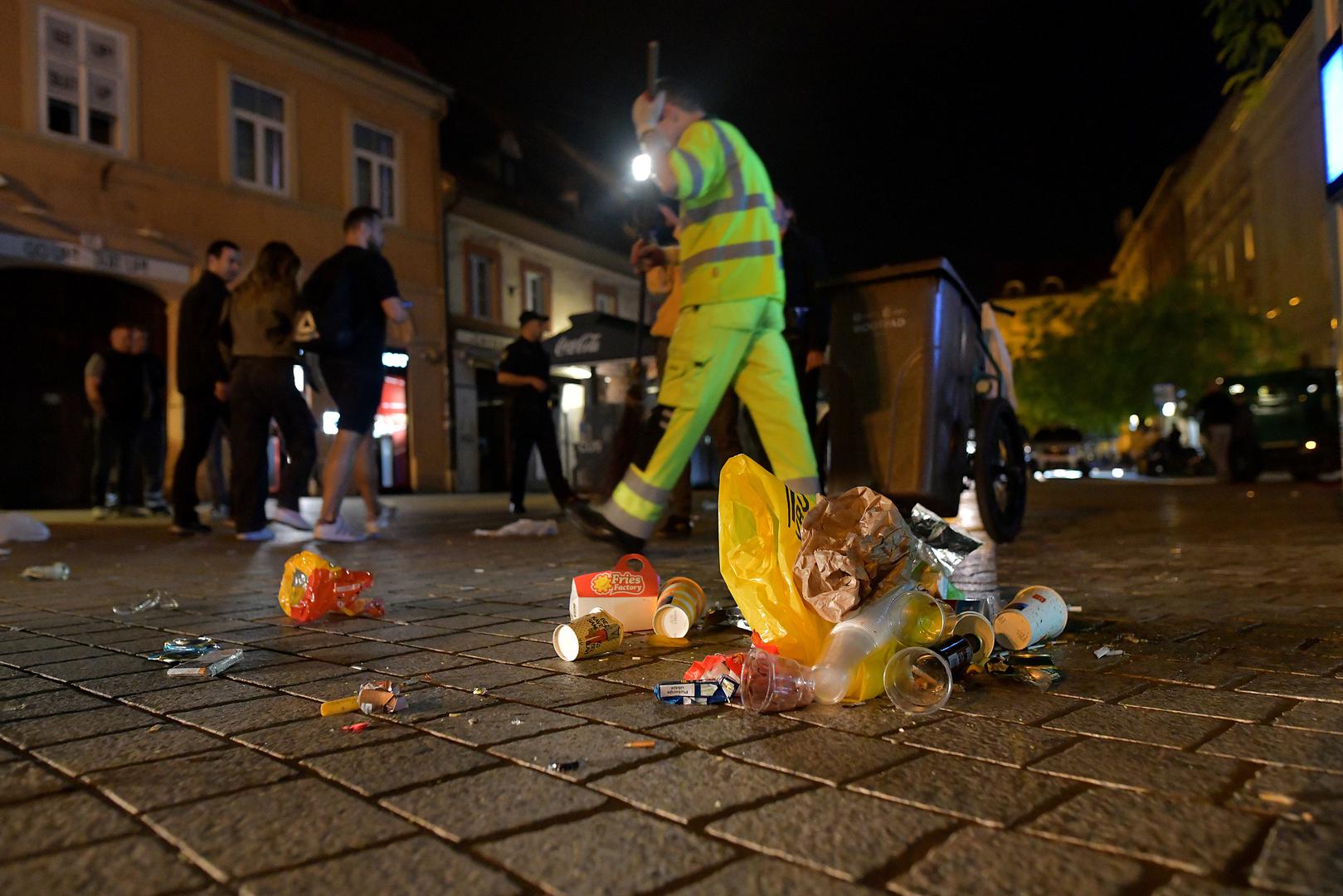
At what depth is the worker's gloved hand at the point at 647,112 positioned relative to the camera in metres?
4.70

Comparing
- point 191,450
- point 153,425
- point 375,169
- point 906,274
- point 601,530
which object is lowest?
point 601,530

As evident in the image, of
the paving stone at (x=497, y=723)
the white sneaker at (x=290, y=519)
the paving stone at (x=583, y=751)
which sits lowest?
the paving stone at (x=583, y=751)

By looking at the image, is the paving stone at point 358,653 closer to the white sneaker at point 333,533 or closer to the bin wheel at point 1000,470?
the bin wheel at point 1000,470

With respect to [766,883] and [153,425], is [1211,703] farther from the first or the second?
[153,425]

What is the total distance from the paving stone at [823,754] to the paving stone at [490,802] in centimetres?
34

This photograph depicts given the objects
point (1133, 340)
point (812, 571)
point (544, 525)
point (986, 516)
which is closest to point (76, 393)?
point (544, 525)

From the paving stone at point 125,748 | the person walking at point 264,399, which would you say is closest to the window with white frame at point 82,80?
the person walking at point 264,399

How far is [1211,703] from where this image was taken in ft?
6.56

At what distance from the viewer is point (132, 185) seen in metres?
15.3

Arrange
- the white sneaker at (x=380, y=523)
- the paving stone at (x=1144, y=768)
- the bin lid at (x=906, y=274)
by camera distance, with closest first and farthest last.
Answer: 1. the paving stone at (x=1144, y=768)
2. the bin lid at (x=906, y=274)
3. the white sneaker at (x=380, y=523)

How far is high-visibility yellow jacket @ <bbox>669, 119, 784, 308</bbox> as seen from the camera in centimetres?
447

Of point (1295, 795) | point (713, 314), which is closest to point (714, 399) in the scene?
point (713, 314)

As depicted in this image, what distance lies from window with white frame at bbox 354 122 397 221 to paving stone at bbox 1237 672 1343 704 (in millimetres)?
19399

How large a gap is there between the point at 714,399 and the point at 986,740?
114 inches
